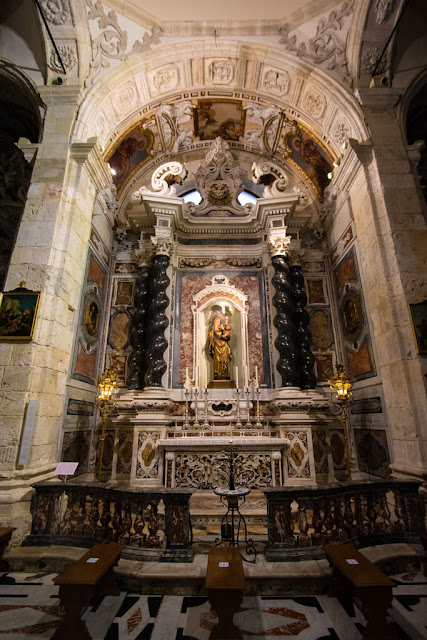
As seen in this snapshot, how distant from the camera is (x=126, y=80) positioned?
7.53m

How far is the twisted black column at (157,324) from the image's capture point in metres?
7.18

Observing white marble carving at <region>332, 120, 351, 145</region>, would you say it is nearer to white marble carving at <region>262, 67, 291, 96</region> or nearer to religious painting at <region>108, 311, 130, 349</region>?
white marble carving at <region>262, 67, 291, 96</region>

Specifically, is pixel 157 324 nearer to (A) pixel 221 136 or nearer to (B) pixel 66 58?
(B) pixel 66 58

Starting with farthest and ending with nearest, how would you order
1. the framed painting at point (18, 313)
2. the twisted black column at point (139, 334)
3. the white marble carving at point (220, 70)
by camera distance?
1. the white marble carving at point (220, 70)
2. the twisted black column at point (139, 334)
3. the framed painting at point (18, 313)

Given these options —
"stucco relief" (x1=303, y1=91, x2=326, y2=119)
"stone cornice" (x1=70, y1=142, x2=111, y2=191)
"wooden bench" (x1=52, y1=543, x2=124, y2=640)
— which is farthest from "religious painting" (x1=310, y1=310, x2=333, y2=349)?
"wooden bench" (x1=52, y1=543, x2=124, y2=640)

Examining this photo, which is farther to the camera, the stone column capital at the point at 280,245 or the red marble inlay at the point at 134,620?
the stone column capital at the point at 280,245

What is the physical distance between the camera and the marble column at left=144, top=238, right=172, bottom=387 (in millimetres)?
7199

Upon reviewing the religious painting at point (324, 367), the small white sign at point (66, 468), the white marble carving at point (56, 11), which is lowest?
the small white sign at point (66, 468)

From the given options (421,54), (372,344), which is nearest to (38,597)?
(372,344)

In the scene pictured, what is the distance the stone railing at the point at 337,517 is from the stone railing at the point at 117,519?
3.11ft

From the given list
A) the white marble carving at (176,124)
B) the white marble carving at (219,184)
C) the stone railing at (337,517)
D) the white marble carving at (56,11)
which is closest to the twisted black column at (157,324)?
the white marble carving at (219,184)

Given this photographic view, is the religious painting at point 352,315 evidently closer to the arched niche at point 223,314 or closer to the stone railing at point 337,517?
the arched niche at point 223,314

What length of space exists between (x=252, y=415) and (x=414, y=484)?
3.59 metres

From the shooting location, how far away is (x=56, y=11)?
21.2 ft
